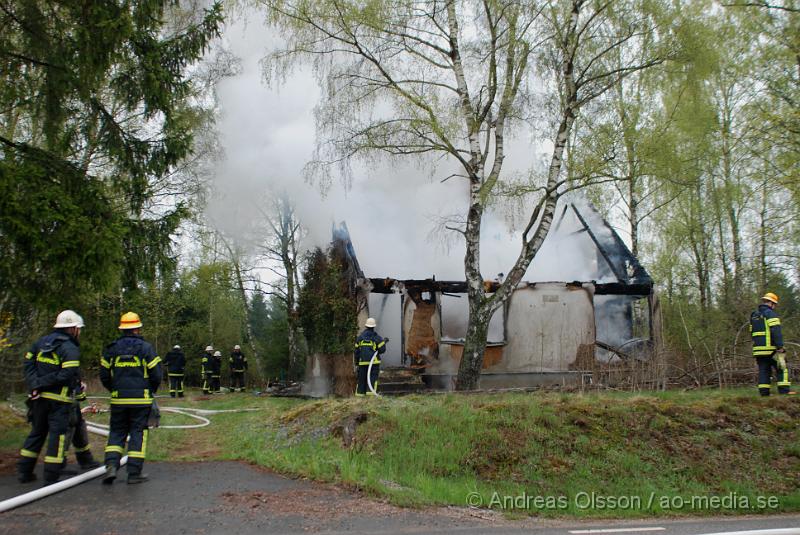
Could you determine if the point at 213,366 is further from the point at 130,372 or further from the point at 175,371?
the point at 130,372

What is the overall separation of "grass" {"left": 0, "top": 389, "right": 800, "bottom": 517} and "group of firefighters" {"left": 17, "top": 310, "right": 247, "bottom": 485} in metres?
1.54

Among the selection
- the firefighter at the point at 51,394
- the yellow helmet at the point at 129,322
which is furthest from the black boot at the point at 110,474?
the yellow helmet at the point at 129,322

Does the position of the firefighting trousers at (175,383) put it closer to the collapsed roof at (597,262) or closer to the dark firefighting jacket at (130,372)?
the collapsed roof at (597,262)

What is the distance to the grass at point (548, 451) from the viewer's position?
7461 mm

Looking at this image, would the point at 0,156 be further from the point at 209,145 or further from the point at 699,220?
the point at 699,220

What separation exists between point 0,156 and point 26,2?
227 centimetres

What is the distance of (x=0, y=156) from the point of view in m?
8.38

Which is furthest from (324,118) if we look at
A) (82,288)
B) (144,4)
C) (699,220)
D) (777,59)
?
(699,220)

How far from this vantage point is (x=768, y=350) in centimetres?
Result: 1095

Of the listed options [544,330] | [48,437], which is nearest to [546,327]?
[544,330]

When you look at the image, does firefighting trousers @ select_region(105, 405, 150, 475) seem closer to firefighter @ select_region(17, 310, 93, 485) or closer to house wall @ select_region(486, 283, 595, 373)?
firefighter @ select_region(17, 310, 93, 485)

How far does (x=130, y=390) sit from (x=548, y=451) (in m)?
Result: 5.08

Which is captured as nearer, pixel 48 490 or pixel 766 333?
pixel 48 490

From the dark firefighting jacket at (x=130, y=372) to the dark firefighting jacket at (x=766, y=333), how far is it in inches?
369
